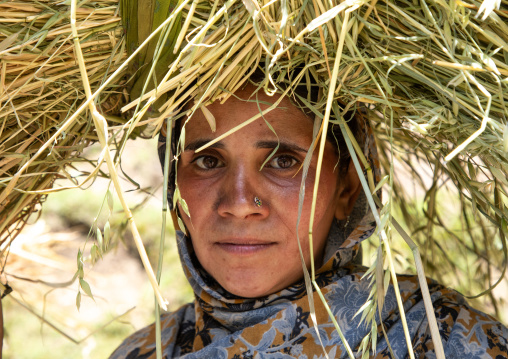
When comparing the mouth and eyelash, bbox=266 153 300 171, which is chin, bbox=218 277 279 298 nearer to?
the mouth

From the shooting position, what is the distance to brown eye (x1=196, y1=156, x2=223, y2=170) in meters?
1.24

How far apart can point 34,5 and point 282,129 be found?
46cm

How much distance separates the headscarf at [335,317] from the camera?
1136mm

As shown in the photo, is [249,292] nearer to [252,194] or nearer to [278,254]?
[278,254]

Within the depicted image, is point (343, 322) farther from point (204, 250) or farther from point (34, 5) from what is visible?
point (34, 5)

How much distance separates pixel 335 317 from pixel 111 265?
1.58m

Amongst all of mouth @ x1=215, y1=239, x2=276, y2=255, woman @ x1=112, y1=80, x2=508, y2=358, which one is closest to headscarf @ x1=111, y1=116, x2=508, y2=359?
woman @ x1=112, y1=80, x2=508, y2=358

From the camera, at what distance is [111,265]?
2.57m

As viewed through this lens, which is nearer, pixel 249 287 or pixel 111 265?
A: pixel 249 287

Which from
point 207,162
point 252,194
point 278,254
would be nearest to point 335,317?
point 278,254

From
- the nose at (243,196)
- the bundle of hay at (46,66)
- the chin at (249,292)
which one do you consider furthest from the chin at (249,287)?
the bundle of hay at (46,66)

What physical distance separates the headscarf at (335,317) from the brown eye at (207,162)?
0.14m

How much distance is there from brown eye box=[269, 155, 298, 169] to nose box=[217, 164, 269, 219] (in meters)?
0.04

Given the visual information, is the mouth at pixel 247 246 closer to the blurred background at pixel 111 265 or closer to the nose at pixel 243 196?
the nose at pixel 243 196
